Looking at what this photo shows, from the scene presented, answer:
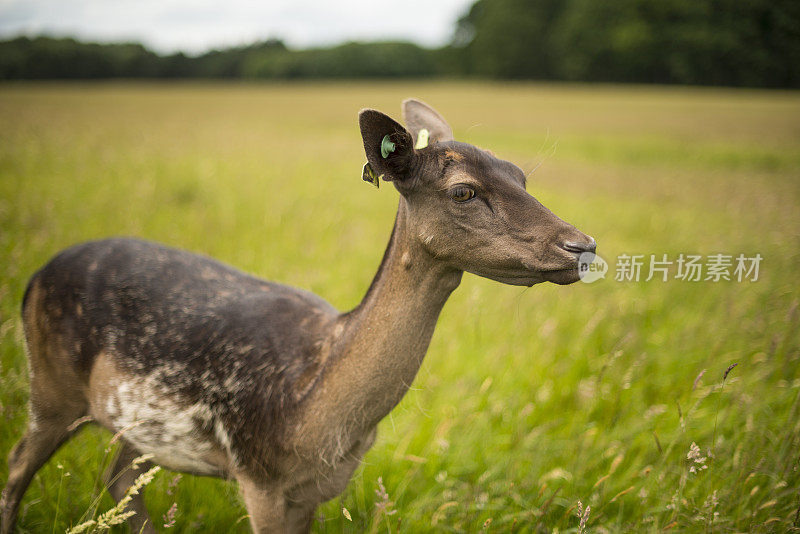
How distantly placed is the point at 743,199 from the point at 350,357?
1002cm

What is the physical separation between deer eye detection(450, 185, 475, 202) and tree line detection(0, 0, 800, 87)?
828cm

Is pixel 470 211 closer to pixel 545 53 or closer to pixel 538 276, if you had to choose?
pixel 538 276

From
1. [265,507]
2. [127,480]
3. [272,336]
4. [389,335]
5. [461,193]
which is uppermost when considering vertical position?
[461,193]

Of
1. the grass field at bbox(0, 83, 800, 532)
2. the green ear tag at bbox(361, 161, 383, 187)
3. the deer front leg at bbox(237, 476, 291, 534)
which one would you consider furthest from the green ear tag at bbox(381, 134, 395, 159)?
the deer front leg at bbox(237, 476, 291, 534)

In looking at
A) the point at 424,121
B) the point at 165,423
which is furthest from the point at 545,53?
the point at 165,423

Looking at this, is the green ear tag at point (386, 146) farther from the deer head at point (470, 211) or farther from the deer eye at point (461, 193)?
the deer eye at point (461, 193)

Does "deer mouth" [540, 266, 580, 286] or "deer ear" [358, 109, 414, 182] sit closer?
"deer mouth" [540, 266, 580, 286]

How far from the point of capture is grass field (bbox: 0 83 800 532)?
2736 millimetres

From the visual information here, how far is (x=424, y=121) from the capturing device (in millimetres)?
2400

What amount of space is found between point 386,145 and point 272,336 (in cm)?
110

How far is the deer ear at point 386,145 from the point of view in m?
1.74

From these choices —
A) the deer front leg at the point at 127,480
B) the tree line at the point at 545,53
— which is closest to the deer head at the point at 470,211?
the deer front leg at the point at 127,480

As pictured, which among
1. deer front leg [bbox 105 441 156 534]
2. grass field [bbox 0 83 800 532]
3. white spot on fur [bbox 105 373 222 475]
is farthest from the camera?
grass field [bbox 0 83 800 532]

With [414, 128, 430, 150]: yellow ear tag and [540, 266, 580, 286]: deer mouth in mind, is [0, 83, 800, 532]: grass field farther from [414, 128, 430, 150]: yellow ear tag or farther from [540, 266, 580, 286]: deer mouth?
[540, 266, 580, 286]: deer mouth
